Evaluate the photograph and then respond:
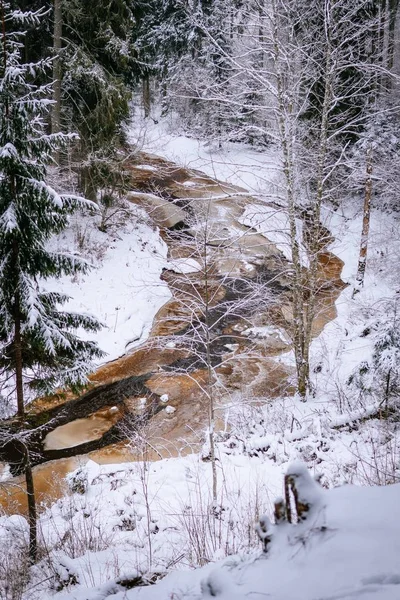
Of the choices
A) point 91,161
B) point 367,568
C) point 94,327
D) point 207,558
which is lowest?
point 207,558

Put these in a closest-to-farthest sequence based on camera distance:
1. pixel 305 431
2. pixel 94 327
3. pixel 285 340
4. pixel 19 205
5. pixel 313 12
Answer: pixel 19 205 < pixel 94 327 < pixel 305 431 < pixel 313 12 < pixel 285 340

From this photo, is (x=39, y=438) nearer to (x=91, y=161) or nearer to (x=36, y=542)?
(x=36, y=542)

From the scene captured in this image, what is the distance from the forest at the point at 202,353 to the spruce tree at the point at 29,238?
0.10ft

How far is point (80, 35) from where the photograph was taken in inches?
560

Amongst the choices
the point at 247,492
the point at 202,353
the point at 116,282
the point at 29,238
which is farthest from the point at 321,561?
the point at 116,282

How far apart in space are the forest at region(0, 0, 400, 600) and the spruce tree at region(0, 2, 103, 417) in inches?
1.2

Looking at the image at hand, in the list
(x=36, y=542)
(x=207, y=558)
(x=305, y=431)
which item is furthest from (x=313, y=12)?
(x=36, y=542)

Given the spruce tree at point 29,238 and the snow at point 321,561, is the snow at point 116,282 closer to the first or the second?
the spruce tree at point 29,238

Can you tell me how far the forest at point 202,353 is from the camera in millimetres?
2158

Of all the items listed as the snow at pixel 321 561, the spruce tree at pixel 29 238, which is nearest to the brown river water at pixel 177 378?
the spruce tree at pixel 29 238

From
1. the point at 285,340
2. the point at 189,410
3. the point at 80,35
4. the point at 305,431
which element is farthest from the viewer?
the point at 80,35

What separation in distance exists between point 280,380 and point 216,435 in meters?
3.32

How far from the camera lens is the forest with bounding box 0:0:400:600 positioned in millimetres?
2158

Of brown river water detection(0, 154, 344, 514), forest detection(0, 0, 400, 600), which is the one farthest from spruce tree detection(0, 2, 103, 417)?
brown river water detection(0, 154, 344, 514)
